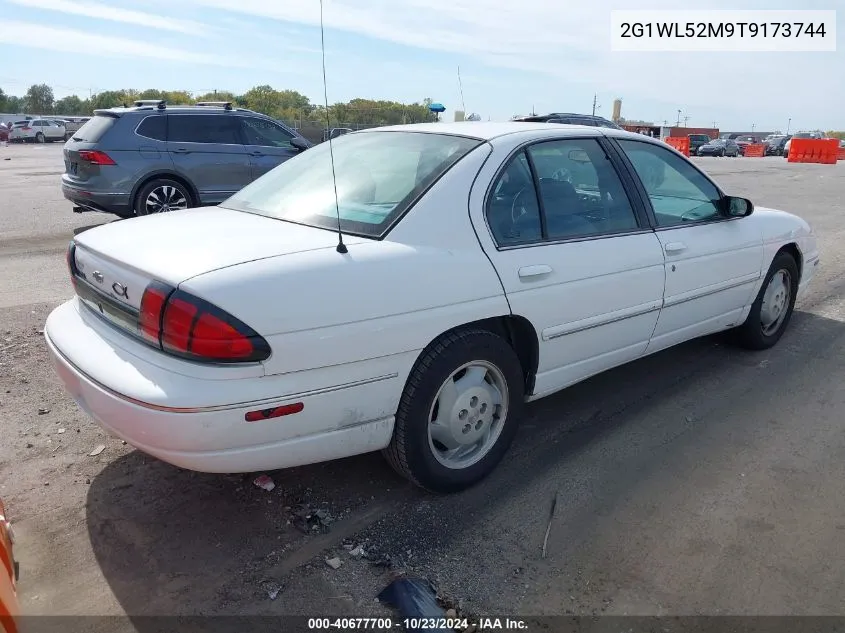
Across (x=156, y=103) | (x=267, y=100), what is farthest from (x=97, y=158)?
(x=267, y=100)

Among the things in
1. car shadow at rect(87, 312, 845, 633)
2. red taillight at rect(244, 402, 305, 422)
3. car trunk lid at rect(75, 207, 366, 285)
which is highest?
car trunk lid at rect(75, 207, 366, 285)

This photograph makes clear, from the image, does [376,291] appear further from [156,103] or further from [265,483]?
[156,103]

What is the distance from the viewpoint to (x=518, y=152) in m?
3.41

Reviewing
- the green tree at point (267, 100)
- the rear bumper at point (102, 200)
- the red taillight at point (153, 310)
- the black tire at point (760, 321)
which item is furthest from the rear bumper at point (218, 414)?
the green tree at point (267, 100)

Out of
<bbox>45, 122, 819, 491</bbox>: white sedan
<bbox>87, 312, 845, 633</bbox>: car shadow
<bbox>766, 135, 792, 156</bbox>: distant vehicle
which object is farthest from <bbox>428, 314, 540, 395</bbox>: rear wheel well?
<bbox>766, 135, 792, 156</bbox>: distant vehicle

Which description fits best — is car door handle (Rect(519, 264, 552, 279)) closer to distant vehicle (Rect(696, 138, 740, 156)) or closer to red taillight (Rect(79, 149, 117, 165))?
red taillight (Rect(79, 149, 117, 165))

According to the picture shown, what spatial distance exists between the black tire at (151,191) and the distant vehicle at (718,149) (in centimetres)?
4026

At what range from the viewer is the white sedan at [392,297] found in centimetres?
248

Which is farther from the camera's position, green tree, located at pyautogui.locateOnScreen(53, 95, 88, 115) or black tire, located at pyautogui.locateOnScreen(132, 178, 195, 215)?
green tree, located at pyautogui.locateOnScreen(53, 95, 88, 115)

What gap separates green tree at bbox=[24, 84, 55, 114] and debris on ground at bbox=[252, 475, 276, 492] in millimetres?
100218

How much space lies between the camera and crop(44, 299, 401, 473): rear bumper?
2.43 metres

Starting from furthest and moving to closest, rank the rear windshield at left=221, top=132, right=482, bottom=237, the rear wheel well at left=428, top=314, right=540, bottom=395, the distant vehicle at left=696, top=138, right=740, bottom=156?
1. the distant vehicle at left=696, top=138, right=740, bottom=156
2. the rear wheel well at left=428, top=314, right=540, bottom=395
3. the rear windshield at left=221, top=132, right=482, bottom=237

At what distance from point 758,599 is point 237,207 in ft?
9.49

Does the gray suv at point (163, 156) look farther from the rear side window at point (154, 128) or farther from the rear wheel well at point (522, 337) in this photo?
the rear wheel well at point (522, 337)
